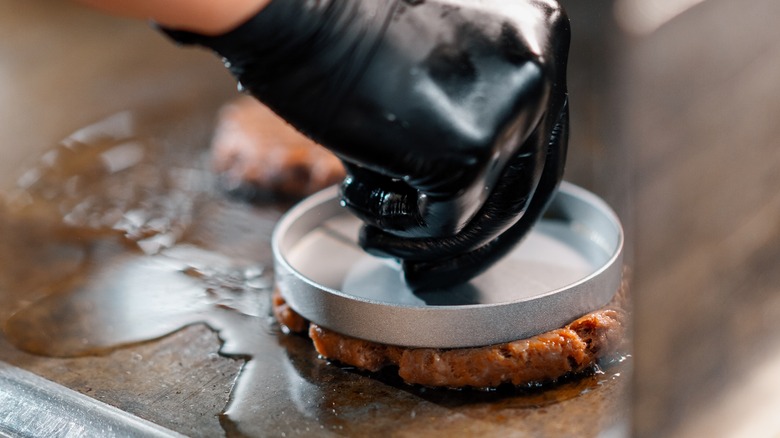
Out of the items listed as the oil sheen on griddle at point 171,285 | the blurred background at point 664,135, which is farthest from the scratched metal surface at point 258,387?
the blurred background at point 664,135

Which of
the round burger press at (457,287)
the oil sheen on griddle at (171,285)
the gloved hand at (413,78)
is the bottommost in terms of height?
the oil sheen on griddle at (171,285)

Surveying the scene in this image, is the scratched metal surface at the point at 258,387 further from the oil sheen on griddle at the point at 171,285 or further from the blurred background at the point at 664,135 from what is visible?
the blurred background at the point at 664,135

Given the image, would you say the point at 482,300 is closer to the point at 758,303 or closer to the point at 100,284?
the point at 758,303

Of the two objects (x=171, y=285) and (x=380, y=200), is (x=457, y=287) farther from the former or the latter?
(x=171, y=285)

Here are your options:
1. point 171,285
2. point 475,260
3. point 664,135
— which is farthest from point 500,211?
point 664,135

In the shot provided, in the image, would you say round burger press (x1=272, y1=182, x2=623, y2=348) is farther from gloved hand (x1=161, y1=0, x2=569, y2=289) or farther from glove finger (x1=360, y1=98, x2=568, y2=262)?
gloved hand (x1=161, y1=0, x2=569, y2=289)

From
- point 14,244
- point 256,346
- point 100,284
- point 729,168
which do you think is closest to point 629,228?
point 729,168
